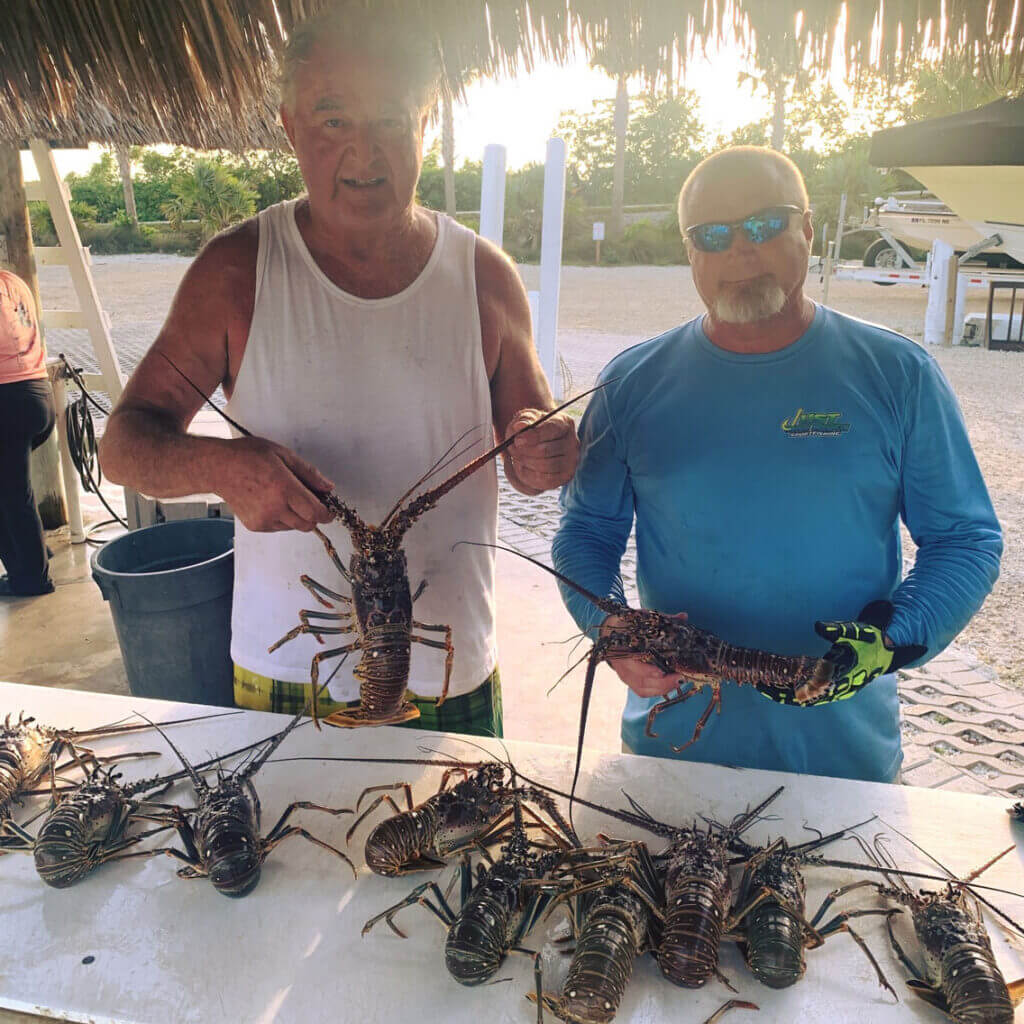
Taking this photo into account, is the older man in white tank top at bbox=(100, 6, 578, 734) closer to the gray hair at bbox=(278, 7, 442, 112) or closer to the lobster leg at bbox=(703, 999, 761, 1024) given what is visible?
the gray hair at bbox=(278, 7, 442, 112)

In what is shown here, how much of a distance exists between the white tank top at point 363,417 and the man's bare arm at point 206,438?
0.27ft

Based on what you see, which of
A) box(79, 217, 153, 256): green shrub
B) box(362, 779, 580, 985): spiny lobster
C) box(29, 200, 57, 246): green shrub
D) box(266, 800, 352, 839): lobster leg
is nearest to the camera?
box(362, 779, 580, 985): spiny lobster

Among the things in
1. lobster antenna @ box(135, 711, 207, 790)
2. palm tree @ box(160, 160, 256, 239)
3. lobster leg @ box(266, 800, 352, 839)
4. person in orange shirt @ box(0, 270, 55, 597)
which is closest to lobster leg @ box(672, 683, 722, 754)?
lobster leg @ box(266, 800, 352, 839)

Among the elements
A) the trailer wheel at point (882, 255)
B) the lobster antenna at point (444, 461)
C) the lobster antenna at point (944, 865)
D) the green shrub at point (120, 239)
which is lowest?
the trailer wheel at point (882, 255)

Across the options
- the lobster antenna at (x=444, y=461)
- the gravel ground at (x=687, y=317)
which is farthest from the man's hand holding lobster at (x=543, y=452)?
the gravel ground at (x=687, y=317)

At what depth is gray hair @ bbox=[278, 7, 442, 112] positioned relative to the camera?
224 centimetres

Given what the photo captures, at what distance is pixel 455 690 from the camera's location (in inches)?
111

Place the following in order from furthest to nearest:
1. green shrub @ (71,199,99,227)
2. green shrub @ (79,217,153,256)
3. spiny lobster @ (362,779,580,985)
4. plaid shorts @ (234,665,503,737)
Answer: green shrub @ (71,199,99,227), green shrub @ (79,217,153,256), plaid shorts @ (234,665,503,737), spiny lobster @ (362,779,580,985)

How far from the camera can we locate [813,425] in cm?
242

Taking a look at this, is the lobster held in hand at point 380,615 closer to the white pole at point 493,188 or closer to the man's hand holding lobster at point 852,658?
the man's hand holding lobster at point 852,658

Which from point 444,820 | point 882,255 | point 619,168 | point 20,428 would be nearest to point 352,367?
point 444,820

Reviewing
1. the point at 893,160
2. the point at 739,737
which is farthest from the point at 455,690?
the point at 893,160

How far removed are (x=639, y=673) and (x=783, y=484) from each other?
0.71 m

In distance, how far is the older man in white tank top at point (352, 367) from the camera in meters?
2.40
